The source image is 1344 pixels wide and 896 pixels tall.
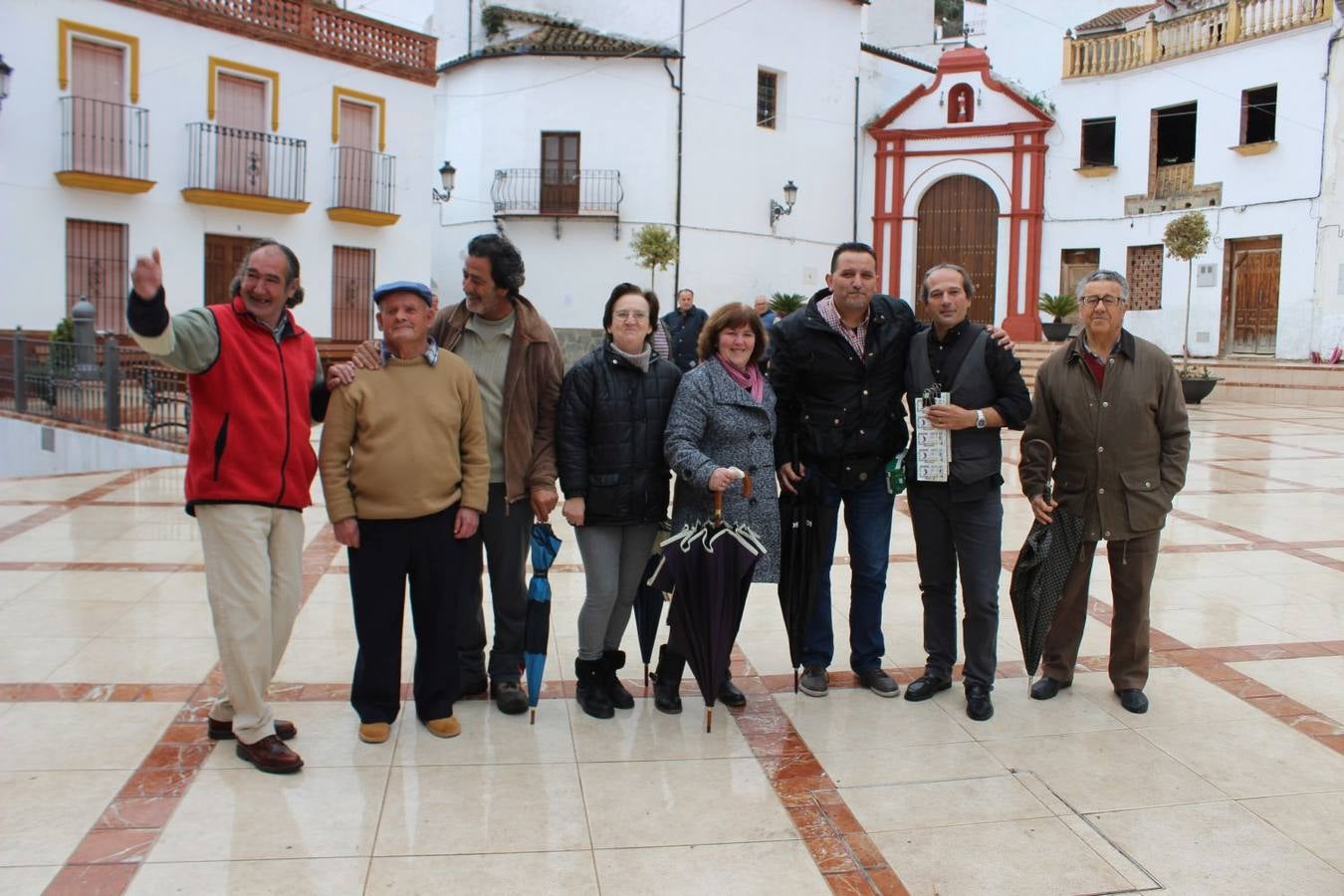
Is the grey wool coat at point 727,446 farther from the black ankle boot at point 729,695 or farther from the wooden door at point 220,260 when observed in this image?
the wooden door at point 220,260

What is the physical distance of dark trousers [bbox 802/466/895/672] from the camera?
165 inches

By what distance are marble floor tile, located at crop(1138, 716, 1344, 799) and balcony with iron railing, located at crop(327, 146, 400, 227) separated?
1624 cm

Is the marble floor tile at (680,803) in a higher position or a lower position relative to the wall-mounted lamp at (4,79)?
lower

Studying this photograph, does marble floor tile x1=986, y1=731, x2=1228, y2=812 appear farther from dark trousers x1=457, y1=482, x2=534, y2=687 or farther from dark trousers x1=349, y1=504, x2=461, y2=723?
dark trousers x1=349, y1=504, x2=461, y2=723

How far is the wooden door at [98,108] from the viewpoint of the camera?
1513 centimetres

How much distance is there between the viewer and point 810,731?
151 inches

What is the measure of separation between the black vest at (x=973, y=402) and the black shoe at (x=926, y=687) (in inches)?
31.1

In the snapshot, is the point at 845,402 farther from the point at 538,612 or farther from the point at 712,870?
the point at 712,870

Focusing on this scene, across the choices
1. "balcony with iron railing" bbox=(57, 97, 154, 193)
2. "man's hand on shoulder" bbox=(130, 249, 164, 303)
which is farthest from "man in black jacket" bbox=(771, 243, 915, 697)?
"balcony with iron railing" bbox=(57, 97, 154, 193)

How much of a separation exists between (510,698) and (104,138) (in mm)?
14439

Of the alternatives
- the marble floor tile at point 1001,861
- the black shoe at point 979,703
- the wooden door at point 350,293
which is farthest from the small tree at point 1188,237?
the marble floor tile at point 1001,861

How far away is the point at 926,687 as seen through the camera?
421cm

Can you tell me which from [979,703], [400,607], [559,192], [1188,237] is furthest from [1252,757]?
[559,192]

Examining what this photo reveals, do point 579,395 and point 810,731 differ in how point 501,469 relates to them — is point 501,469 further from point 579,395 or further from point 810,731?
point 810,731
